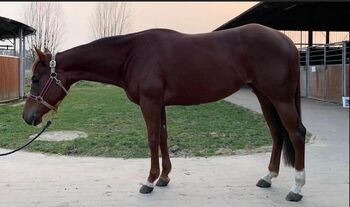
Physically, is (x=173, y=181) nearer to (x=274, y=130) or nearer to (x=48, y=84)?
(x=274, y=130)

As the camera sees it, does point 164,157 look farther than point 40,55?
Yes

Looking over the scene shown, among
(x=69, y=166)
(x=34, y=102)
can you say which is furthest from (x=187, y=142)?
(x=34, y=102)

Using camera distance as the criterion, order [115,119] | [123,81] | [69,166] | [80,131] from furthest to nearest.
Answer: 1. [115,119]
2. [80,131]
3. [69,166]
4. [123,81]

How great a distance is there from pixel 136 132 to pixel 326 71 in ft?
33.7

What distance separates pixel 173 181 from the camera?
5121 millimetres

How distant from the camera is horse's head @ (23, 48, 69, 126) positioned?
15.1ft

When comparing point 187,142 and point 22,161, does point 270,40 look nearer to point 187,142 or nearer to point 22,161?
point 187,142

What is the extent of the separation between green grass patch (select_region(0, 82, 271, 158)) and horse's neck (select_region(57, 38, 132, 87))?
2.03 metres

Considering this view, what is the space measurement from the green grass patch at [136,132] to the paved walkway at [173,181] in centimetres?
50

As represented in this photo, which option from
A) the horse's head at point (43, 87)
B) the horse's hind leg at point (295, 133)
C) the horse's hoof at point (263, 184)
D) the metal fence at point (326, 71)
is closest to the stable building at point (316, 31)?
the metal fence at point (326, 71)

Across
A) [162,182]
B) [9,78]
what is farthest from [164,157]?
[9,78]

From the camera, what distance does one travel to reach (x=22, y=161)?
20.5ft

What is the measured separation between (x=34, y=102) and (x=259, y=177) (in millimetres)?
2757

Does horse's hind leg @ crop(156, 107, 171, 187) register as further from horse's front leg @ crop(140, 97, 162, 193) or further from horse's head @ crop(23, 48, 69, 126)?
horse's head @ crop(23, 48, 69, 126)
